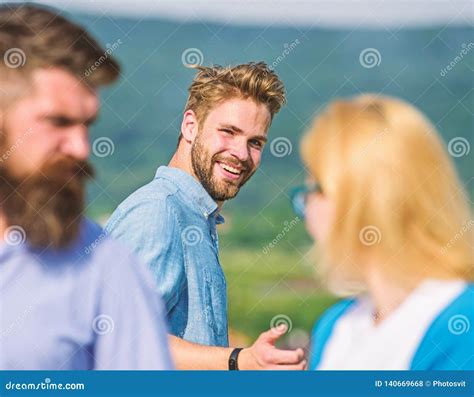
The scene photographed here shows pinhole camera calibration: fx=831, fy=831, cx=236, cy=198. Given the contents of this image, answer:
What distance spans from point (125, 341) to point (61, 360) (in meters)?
0.56

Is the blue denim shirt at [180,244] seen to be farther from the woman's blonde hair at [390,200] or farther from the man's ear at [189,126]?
A: the woman's blonde hair at [390,200]

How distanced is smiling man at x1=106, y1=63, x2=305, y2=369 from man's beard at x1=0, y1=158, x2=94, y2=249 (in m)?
0.22

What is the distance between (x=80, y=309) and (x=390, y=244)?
130cm

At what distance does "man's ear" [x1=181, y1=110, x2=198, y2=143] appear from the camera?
385cm

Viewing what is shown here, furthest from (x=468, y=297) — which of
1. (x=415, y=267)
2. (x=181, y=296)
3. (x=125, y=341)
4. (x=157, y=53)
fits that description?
(x=157, y=53)

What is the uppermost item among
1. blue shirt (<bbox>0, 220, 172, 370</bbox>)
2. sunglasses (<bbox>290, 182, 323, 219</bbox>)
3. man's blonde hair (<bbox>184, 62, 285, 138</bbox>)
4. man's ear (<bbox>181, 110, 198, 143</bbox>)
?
man's blonde hair (<bbox>184, 62, 285, 138</bbox>)

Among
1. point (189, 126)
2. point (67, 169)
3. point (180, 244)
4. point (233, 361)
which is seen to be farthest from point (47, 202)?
point (233, 361)

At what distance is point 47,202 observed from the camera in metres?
3.62

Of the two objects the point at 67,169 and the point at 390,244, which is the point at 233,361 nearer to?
the point at 390,244

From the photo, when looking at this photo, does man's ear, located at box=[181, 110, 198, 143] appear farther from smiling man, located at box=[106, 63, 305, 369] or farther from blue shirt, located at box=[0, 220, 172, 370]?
blue shirt, located at box=[0, 220, 172, 370]

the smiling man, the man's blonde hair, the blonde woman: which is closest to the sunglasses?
the blonde woman

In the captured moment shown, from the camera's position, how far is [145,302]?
280 centimetres

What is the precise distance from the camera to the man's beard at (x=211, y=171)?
150 inches

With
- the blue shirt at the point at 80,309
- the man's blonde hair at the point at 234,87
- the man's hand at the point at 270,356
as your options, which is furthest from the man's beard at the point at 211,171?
the man's hand at the point at 270,356
